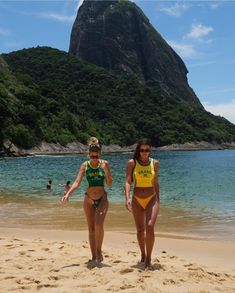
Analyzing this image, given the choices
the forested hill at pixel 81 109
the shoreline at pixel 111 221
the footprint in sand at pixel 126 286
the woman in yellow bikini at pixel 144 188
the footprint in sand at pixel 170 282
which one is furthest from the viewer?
the forested hill at pixel 81 109

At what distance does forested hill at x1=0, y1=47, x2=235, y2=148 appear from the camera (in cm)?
10925

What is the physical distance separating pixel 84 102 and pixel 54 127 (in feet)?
160

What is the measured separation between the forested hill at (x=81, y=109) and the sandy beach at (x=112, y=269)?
90.3m

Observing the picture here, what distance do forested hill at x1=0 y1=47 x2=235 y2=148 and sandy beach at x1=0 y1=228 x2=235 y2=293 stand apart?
3554 inches

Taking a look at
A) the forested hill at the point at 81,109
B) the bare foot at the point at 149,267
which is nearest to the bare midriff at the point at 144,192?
the bare foot at the point at 149,267

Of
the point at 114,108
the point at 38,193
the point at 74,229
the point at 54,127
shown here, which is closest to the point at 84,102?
the point at 114,108

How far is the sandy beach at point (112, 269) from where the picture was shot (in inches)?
248

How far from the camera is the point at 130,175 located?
24.0ft

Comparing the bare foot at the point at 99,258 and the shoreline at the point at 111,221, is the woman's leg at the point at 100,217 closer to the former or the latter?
the bare foot at the point at 99,258

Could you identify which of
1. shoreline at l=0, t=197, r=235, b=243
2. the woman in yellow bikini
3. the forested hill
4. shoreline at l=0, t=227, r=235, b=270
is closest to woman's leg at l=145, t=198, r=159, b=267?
the woman in yellow bikini

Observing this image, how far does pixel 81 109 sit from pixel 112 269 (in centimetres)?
14783

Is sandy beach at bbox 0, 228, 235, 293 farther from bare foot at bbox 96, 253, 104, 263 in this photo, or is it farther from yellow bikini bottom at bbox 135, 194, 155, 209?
yellow bikini bottom at bbox 135, 194, 155, 209

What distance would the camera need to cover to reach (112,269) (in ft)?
23.3

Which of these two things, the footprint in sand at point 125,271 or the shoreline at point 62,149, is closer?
the footprint in sand at point 125,271
